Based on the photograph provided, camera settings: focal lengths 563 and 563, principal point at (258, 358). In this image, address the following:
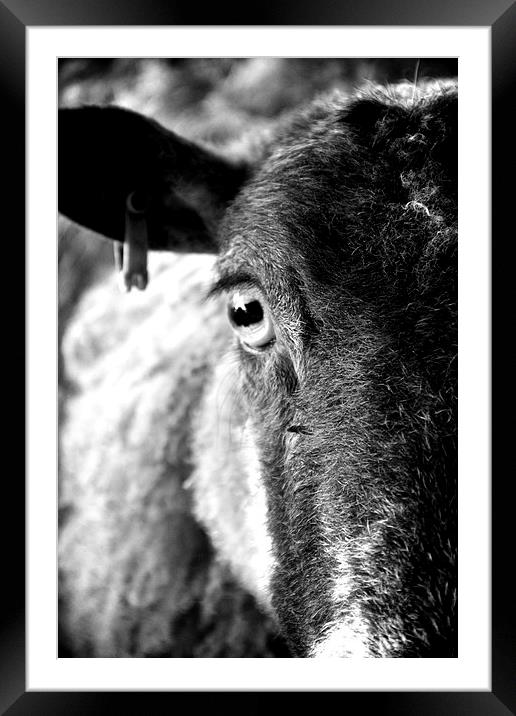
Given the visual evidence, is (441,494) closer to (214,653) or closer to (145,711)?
(214,653)

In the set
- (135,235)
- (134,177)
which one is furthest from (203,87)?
(135,235)

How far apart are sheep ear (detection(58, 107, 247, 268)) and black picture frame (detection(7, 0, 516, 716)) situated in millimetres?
129

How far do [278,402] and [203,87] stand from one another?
84 centimetres

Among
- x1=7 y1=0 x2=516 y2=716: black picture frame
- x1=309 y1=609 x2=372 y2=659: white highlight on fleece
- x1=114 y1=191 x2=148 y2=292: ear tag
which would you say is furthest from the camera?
x1=114 y1=191 x2=148 y2=292: ear tag

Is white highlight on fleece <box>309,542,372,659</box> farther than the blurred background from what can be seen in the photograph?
No

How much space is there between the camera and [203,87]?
147 centimetres

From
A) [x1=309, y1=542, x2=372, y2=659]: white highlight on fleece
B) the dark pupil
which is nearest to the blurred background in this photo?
the dark pupil

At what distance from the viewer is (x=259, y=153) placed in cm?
150

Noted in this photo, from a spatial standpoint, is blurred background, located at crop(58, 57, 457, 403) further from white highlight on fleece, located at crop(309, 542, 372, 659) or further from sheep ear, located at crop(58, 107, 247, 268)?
white highlight on fleece, located at crop(309, 542, 372, 659)

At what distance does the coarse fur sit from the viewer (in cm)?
116
